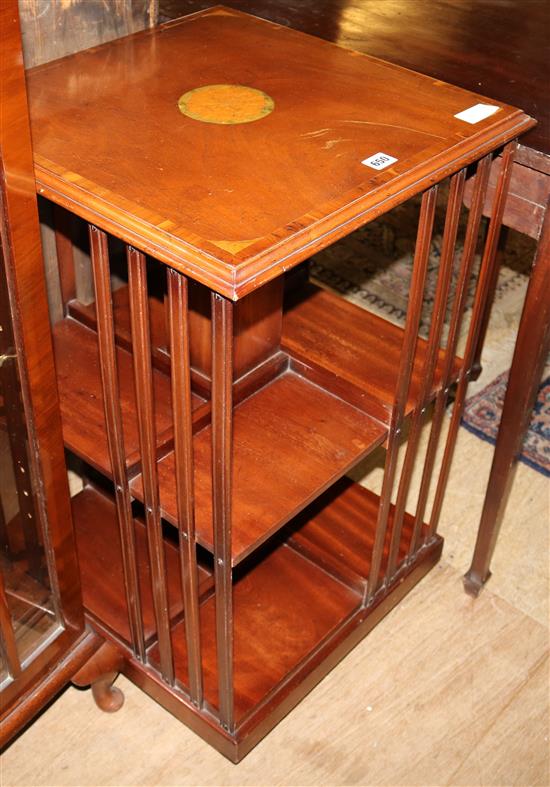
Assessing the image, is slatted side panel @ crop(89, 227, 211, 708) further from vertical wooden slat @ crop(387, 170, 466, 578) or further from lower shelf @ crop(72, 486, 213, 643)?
vertical wooden slat @ crop(387, 170, 466, 578)

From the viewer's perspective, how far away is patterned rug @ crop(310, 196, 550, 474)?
204 cm

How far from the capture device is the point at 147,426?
113 centimetres

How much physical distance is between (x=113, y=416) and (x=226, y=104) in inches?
14.8

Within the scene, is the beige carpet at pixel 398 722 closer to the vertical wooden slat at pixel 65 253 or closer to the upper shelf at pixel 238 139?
the vertical wooden slat at pixel 65 253

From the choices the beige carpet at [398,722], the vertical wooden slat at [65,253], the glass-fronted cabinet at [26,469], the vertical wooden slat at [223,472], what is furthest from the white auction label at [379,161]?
the beige carpet at [398,722]

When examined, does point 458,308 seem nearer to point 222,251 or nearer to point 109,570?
point 222,251

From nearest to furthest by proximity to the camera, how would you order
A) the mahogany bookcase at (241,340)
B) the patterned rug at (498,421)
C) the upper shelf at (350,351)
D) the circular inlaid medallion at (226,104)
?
the mahogany bookcase at (241,340), the circular inlaid medallion at (226,104), the upper shelf at (350,351), the patterned rug at (498,421)

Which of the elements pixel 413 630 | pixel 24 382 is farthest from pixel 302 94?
pixel 413 630

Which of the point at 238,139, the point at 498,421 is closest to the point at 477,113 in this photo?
the point at 238,139

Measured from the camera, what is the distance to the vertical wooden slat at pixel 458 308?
1222mm

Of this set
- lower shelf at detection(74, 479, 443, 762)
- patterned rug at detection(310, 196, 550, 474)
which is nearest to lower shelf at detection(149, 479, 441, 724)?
lower shelf at detection(74, 479, 443, 762)

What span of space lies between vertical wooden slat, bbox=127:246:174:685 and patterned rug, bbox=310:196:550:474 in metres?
0.90

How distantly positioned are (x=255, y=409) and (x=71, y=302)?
1.11 feet

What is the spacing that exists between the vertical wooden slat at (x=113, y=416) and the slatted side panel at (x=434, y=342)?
1.14 ft
